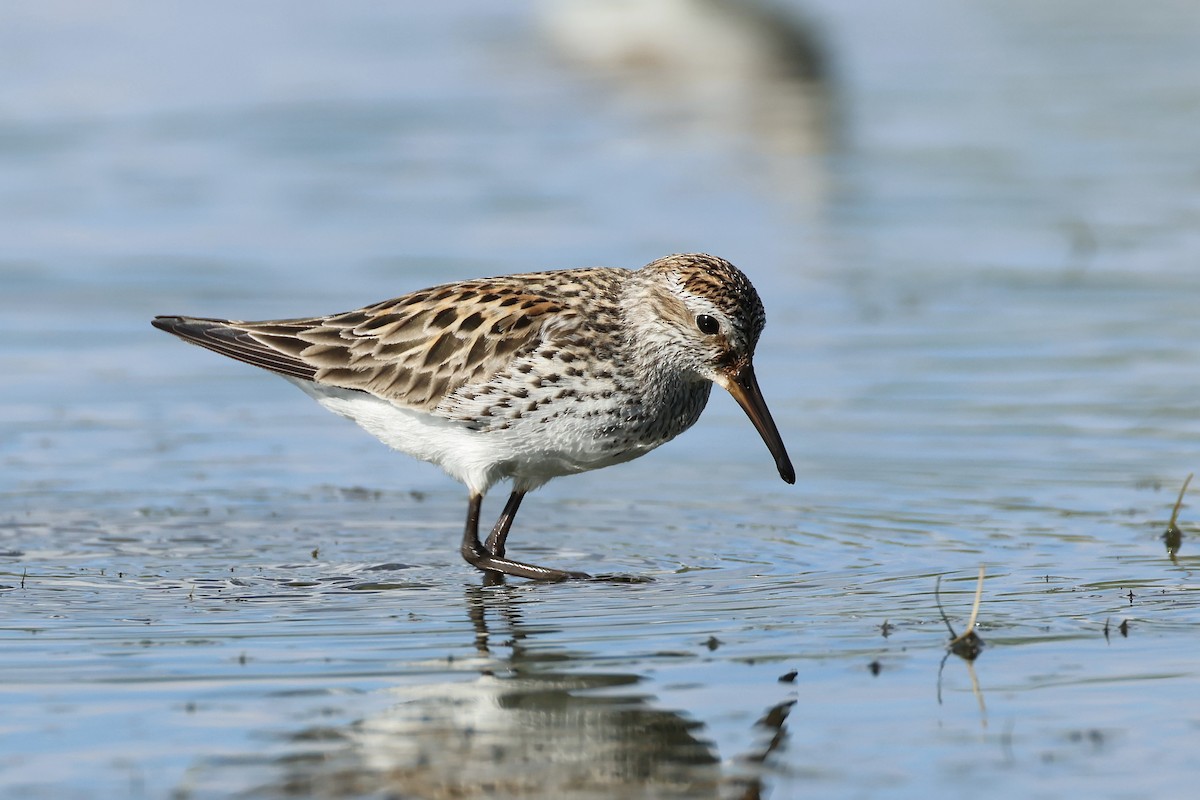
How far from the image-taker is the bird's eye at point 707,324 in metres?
10.1

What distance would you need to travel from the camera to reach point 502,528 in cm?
1089

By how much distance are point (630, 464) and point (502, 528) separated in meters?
2.22

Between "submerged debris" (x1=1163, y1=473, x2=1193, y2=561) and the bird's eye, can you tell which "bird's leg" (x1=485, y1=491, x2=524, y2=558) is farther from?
"submerged debris" (x1=1163, y1=473, x2=1193, y2=561)

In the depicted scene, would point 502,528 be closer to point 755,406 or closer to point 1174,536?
point 755,406

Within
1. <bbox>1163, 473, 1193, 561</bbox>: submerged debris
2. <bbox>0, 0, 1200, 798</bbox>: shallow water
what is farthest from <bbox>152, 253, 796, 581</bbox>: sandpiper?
<bbox>1163, 473, 1193, 561</bbox>: submerged debris

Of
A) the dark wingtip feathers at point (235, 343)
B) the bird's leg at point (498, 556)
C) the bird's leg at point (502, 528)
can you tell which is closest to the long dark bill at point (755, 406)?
the bird's leg at point (498, 556)

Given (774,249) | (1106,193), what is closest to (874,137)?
(1106,193)

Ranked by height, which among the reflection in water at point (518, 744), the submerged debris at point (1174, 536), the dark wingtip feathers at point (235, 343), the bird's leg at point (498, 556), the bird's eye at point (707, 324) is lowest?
the reflection in water at point (518, 744)

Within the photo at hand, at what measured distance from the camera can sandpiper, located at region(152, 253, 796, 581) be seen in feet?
33.4

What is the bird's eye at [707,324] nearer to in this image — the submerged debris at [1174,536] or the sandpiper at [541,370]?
the sandpiper at [541,370]

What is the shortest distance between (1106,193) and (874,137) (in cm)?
369

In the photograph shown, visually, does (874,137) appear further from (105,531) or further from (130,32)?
(105,531)

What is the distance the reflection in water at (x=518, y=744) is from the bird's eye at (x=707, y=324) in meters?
2.34

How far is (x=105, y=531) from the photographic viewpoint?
1104 centimetres
